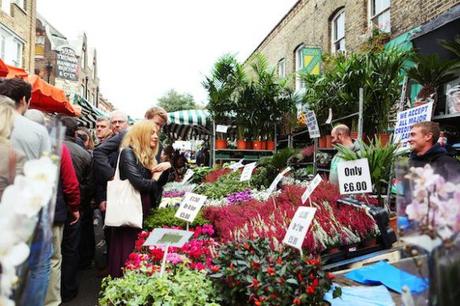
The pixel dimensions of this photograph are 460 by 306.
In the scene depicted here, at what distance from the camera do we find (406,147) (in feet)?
16.6

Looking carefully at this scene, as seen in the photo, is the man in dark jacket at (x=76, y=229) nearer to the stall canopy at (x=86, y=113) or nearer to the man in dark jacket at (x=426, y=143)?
the man in dark jacket at (x=426, y=143)

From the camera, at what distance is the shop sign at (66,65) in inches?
938

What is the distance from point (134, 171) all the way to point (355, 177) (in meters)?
2.02

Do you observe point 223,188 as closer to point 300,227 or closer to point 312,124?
point 312,124

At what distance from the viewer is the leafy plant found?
80.4 inches

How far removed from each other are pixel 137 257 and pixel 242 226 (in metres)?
0.91

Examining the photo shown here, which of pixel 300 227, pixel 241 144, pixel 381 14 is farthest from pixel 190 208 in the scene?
pixel 381 14

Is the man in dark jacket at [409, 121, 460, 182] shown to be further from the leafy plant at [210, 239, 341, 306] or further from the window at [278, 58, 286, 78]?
the window at [278, 58, 286, 78]

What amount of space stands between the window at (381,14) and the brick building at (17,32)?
14230 mm

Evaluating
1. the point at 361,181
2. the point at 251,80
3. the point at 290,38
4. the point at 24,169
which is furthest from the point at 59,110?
the point at 290,38

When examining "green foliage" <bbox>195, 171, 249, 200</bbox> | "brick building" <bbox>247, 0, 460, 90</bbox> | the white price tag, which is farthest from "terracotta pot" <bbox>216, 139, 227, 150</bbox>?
"brick building" <bbox>247, 0, 460, 90</bbox>

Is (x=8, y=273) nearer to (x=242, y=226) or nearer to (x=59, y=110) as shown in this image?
(x=242, y=226)

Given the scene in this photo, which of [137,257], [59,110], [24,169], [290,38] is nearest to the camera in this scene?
[24,169]

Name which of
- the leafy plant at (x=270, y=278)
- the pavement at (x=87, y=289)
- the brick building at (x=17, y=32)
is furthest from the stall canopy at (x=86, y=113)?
the leafy plant at (x=270, y=278)
